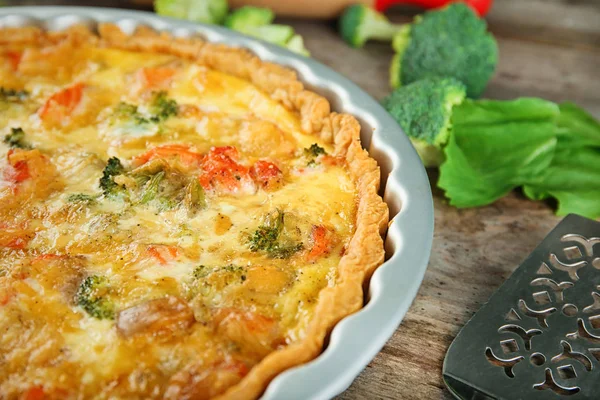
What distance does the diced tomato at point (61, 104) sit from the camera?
2771 mm

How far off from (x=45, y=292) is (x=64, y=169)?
0.67 meters

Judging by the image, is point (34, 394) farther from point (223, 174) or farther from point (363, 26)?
point (363, 26)

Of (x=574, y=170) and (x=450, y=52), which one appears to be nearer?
(x=574, y=170)

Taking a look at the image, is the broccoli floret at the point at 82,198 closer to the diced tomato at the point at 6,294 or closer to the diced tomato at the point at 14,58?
the diced tomato at the point at 6,294

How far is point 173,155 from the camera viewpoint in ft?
8.53

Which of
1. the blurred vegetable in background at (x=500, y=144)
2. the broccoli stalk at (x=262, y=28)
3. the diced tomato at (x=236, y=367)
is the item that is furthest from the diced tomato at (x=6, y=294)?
the broccoli stalk at (x=262, y=28)

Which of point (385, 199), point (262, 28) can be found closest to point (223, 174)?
point (385, 199)

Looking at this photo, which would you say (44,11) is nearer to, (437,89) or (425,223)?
(437,89)

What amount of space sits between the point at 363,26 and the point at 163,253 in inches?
96.3

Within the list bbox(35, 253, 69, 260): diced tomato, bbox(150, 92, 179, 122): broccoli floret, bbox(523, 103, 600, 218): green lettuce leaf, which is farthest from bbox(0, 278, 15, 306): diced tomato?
bbox(523, 103, 600, 218): green lettuce leaf

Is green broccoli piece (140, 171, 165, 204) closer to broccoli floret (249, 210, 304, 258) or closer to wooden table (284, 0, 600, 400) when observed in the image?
broccoli floret (249, 210, 304, 258)

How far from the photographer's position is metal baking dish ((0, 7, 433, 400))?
1768mm

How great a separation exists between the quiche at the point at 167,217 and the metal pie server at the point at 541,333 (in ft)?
1.57

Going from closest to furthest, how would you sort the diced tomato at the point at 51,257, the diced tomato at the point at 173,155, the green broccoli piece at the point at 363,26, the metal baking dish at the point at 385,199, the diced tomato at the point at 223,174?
the metal baking dish at the point at 385,199
the diced tomato at the point at 51,257
the diced tomato at the point at 223,174
the diced tomato at the point at 173,155
the green broccoli piece at the point at 363,26
